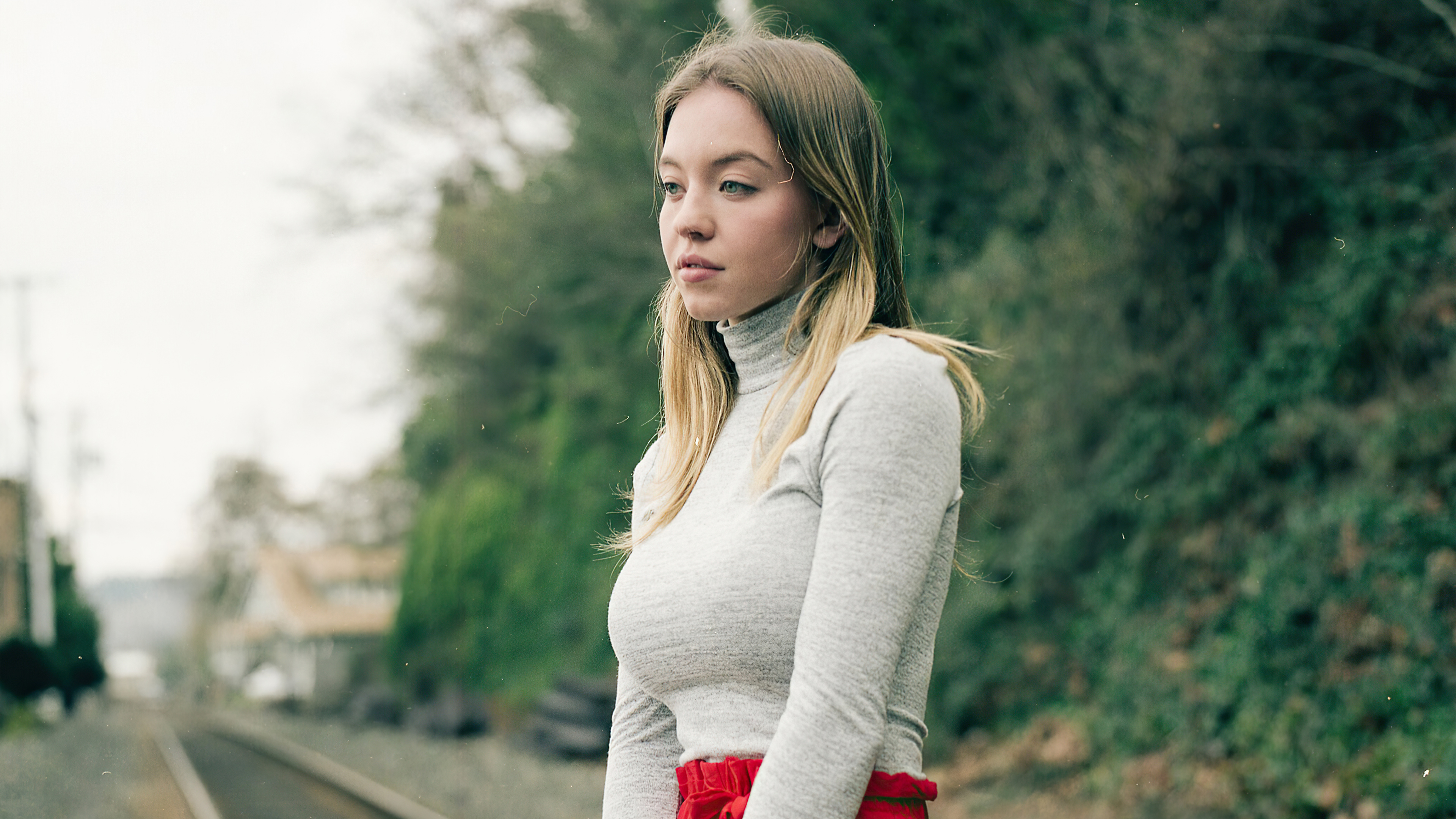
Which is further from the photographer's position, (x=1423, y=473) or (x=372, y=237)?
(x=372, y=237)

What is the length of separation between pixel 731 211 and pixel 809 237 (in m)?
0.10

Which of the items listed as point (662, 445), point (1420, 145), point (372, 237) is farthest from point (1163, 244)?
point (662, 445)

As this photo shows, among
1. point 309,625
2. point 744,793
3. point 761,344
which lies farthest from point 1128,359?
point 744,793

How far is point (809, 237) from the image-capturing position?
1.27 metres

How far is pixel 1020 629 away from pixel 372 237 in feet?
18.9

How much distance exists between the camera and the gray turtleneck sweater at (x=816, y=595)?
1031 mm

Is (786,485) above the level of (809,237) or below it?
below

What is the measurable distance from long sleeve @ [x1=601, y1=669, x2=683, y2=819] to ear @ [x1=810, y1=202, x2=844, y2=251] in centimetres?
55

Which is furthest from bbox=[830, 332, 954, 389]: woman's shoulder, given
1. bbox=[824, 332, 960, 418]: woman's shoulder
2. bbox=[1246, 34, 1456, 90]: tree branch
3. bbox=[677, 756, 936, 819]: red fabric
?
bbox=[1246, 34, 1456, 90]: tree branch

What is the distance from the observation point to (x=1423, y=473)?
5438 millimetres

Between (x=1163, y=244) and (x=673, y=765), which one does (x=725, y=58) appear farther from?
(x=1163, y=244)

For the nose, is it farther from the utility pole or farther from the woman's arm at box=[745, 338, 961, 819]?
the utility pole

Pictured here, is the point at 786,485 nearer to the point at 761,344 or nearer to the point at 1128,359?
the point at 761,344

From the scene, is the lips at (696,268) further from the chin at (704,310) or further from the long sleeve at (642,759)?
the long sleeve at (642,759)
